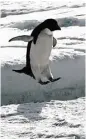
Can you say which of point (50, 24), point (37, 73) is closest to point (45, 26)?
point (50, 24)

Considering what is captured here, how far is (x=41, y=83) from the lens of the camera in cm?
349

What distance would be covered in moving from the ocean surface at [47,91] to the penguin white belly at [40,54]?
0.14 metres

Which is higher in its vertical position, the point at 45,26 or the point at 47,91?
the point at 45,26

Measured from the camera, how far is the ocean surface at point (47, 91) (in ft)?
8.93

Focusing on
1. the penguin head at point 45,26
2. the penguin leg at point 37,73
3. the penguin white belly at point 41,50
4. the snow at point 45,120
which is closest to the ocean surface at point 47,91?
the snow at point 45,120

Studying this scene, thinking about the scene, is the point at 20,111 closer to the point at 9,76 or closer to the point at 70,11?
the point at 9,76

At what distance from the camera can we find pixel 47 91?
3660 millimetres

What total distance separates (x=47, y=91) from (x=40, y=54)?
1.14ft

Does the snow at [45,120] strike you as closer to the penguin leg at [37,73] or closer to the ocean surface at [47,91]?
the ocean surface at [47,91]

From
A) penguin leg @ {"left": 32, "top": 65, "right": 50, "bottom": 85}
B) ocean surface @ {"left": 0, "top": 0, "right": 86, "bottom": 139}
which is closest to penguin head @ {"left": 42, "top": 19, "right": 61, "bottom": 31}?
penguin leg @ {"left": 32, "top": 65, "right": 50, "bottom": 85}

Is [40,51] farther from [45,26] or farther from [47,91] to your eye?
[47,91]

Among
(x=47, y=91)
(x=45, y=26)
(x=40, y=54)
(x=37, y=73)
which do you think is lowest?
(x=47, y=91)

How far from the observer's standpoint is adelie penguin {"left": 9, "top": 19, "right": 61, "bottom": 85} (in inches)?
132

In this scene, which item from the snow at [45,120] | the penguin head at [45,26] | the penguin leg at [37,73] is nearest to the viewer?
the snow at [45,120]
